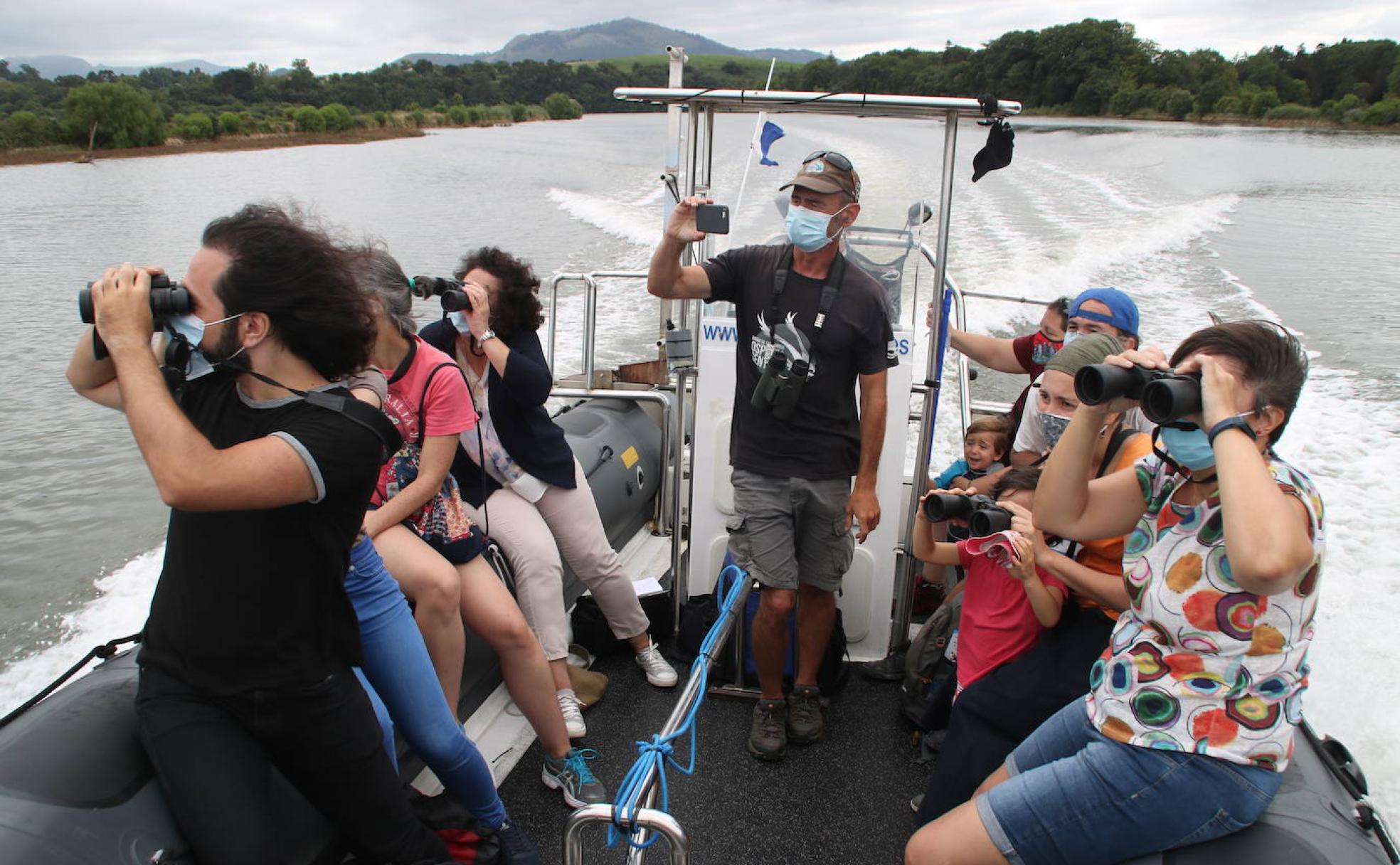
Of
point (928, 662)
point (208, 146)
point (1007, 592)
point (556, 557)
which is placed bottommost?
point (928, 662)

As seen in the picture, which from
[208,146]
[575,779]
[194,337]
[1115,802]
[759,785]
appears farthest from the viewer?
[208,146]

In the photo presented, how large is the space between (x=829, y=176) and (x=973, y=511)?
37.5 inches

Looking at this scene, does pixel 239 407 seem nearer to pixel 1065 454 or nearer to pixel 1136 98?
pixel 1065 454

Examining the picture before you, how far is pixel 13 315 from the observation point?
27.3ft

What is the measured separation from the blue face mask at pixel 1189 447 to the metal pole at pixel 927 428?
1.13 m

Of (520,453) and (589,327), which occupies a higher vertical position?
(589,327)

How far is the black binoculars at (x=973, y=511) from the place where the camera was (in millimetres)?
1827

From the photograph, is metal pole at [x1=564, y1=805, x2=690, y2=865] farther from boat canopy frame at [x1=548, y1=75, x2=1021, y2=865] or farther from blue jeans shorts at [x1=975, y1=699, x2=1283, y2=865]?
boat canopy frame at [x1=548, y1=75, x2=1021, y2=865]

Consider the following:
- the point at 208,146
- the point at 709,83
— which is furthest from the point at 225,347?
the point at 208,146

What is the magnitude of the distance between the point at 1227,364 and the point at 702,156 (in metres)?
1.84

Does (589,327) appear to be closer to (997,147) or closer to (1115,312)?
(997,147)

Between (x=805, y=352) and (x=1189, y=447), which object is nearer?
(x=1189, y=447)

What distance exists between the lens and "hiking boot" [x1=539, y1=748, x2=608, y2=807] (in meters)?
2.23

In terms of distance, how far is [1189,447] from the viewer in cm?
137
